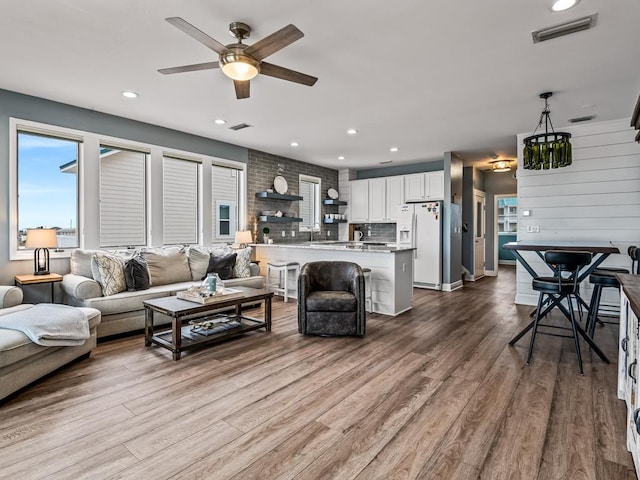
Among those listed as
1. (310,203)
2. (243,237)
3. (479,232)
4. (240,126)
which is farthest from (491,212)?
(240,126)

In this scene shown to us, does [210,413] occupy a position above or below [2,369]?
below

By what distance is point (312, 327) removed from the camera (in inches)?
147

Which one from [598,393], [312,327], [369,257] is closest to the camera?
[598,393]

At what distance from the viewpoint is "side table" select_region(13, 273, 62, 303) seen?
3.57 metres

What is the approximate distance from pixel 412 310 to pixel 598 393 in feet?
8.53

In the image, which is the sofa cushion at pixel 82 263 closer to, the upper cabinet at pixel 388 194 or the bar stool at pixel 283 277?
the bar stool at pixel 283 277

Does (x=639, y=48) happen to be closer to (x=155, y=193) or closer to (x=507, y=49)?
(x=507, y=49)

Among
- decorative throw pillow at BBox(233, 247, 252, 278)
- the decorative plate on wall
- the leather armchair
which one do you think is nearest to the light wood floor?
the leather armchair

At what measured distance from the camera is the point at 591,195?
15.6ft

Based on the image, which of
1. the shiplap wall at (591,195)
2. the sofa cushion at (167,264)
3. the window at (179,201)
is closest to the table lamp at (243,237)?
the window at (179,201)

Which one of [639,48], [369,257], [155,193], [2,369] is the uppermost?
[639,48]

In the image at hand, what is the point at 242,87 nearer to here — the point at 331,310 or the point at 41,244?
the point at 331,310

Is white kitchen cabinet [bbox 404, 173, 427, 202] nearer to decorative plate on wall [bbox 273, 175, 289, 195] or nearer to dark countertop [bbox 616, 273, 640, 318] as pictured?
decorative plate on wall [bbox 273, 175, 289, 195]

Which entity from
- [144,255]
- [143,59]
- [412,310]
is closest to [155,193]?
[144,255]
